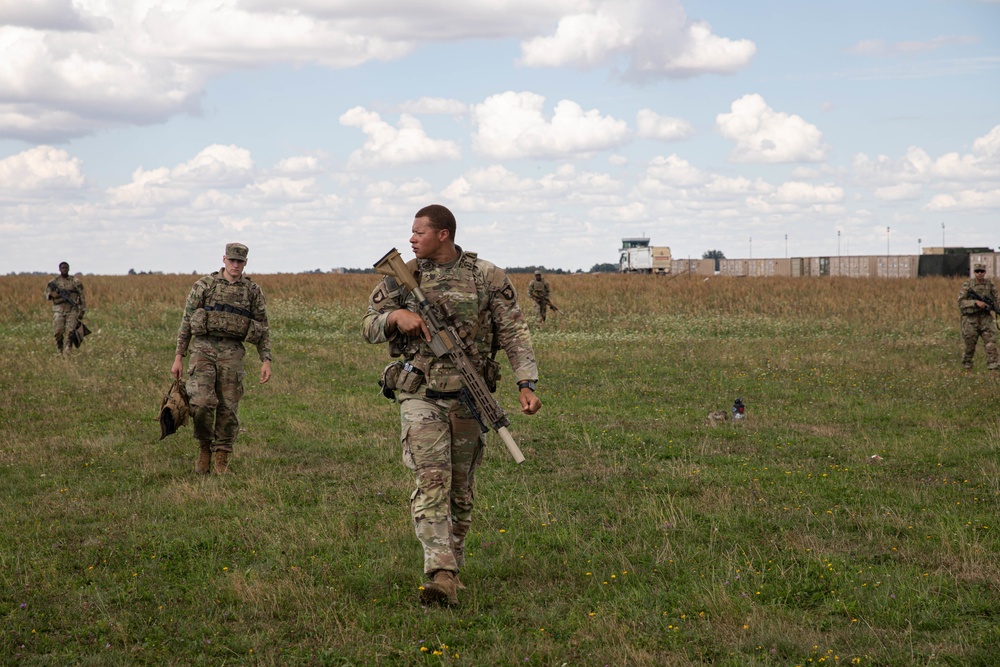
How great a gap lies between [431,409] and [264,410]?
849cm

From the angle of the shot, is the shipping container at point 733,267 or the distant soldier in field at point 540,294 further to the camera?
the shipping container at point 733,267

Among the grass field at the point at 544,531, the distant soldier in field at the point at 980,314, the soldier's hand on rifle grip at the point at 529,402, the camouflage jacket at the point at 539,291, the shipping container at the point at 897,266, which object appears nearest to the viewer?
the grass field at the point at 544,531

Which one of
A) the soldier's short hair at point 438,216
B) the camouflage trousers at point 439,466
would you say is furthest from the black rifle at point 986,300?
the soldier's short hair at point 438,216

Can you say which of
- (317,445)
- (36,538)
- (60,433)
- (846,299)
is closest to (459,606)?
(36,538)

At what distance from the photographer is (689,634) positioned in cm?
502

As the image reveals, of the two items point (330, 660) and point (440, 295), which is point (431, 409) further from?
point (330, 660)

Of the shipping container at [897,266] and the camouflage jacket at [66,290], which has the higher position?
the shipping container at [897,266]

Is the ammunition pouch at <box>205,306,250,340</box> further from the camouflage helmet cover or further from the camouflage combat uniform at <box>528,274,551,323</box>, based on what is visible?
Result: the camouflage combat uniform at <box>528,274,551,323</box>

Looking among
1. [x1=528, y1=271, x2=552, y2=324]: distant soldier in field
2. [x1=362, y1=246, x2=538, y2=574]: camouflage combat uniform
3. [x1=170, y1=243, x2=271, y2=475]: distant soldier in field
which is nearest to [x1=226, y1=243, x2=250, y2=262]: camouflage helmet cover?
[x1=170, y1=243, x2=271, y2=475]: distant soldier in field

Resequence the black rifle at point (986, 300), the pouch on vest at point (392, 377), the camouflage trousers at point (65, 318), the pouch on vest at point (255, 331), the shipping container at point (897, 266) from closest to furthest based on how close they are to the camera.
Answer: the pouch on vest at point (392, 377) < the pouch on vest at point (255, 331) < the black rifle at point (986, 300) < the camouflage trousers at point (65, 318) < the shipping container at point (897, 266)

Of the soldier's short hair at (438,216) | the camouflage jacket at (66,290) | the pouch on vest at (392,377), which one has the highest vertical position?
the soldier's short hair at (438,216)

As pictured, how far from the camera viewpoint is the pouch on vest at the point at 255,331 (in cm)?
920

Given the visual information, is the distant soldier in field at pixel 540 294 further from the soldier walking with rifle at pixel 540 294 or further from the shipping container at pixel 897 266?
the shipping container at pixel 897 266

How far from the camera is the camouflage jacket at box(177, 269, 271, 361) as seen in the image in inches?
353
